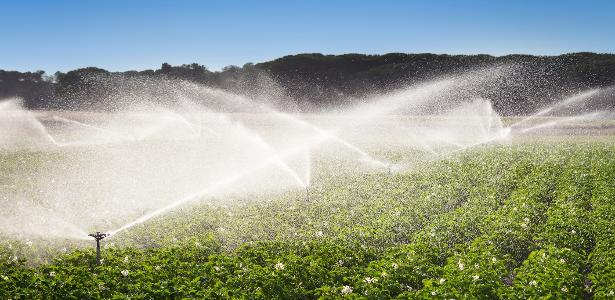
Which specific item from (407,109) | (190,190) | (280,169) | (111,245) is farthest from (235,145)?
(407,109)

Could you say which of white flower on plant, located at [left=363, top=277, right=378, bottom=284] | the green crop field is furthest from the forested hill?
white flower on plant, located at [left=363, top=277, right=378, bottom=284]

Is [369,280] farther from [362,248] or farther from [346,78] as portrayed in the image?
[346,78]

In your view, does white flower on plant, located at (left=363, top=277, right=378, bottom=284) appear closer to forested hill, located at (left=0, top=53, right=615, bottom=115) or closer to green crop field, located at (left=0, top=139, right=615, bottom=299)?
green crop field, located at (left=0, top=139, right=615, bottom=299)

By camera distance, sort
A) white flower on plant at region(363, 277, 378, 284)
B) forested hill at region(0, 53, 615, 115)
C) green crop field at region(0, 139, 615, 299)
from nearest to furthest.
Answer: green crop field at region(0, 139, 615, 299)
white flower on plant at region(363, 277, 378, 284)
forested hill at region(0, 53, 615, 115)

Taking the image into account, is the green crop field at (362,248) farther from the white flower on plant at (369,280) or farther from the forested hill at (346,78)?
the forested hill at (346,78)

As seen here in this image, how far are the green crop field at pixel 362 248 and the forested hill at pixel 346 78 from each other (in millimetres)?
65274

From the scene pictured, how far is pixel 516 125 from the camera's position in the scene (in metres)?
56.6

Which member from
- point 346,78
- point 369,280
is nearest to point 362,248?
point 369,280

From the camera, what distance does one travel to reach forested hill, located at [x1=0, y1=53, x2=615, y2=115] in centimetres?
8338

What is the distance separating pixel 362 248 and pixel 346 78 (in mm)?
94558

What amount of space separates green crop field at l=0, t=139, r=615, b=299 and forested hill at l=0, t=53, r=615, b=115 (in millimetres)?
65274

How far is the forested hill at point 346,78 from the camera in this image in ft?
274

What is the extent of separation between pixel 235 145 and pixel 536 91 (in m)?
60.7

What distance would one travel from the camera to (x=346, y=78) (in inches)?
4090
